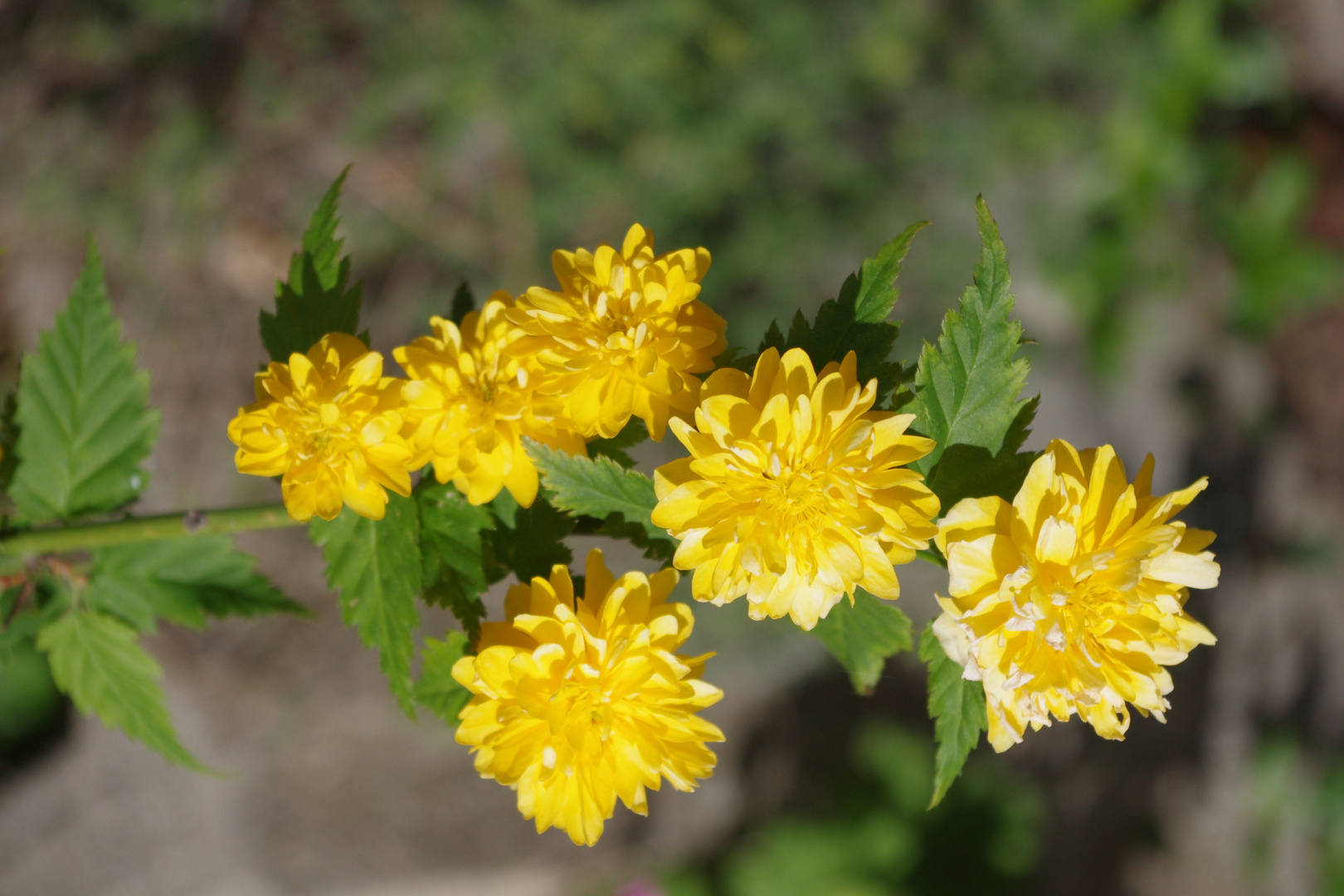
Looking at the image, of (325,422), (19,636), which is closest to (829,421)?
(325,422)

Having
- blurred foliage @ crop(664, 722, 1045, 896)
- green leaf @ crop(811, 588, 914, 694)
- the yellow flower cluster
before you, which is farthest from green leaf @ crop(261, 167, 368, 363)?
blurred foliage @ crop(664, 722, 1045, 896)

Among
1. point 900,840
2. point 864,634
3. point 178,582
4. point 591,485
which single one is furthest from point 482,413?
point 900,840

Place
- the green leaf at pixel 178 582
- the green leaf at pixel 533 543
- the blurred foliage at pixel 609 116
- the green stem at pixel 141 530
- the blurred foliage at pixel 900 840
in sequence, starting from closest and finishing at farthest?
the green leaf at pixel 533 543
the green stem at pixel 141 530
the green leaf at pixel 178 582
the blurred foliage at pixel 609 116
the blurred foliage at pixel 900 840

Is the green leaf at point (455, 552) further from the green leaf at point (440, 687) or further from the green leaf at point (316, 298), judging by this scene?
the green leaf at point (316, 298)

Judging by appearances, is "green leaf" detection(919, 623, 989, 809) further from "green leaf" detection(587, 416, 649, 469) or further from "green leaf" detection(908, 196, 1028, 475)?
"green leaf" detection(587, 416, 649, 469)

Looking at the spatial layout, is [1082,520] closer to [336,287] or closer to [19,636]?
[336,287]

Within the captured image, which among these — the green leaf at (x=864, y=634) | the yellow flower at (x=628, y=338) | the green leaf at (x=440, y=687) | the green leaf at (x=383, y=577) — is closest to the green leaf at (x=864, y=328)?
the yellow flower at (x=628, y=338)
